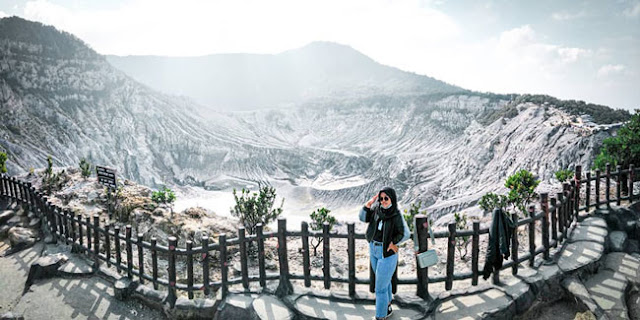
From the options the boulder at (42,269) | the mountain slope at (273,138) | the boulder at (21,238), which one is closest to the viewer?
the boulder at (42,269)

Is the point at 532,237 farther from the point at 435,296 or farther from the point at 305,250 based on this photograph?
the point at 305,250

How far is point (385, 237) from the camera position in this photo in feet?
14.7

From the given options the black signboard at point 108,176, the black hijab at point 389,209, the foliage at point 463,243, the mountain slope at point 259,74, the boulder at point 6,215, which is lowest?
the foliage at point 463,243

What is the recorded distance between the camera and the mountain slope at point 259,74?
85606 mm

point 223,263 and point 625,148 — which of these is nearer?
point 223,263

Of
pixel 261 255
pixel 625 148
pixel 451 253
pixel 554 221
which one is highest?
pixel 625 148

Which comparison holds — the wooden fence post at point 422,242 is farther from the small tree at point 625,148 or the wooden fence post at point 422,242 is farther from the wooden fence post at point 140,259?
the small tree at point 625,148

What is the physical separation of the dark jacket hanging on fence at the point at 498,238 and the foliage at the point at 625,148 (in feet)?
25.1

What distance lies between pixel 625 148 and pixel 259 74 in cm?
9396

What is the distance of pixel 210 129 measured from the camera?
4341cm

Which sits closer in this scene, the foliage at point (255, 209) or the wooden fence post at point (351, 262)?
the wooden fence post at point (351, 262)

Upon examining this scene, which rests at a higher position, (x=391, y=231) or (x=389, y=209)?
(x=389, y=209)

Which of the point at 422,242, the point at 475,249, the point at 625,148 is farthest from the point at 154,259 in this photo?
the point at 625,148

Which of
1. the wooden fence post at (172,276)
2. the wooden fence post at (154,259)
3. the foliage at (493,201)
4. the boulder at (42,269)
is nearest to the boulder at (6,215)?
the boulder at (42,269)
